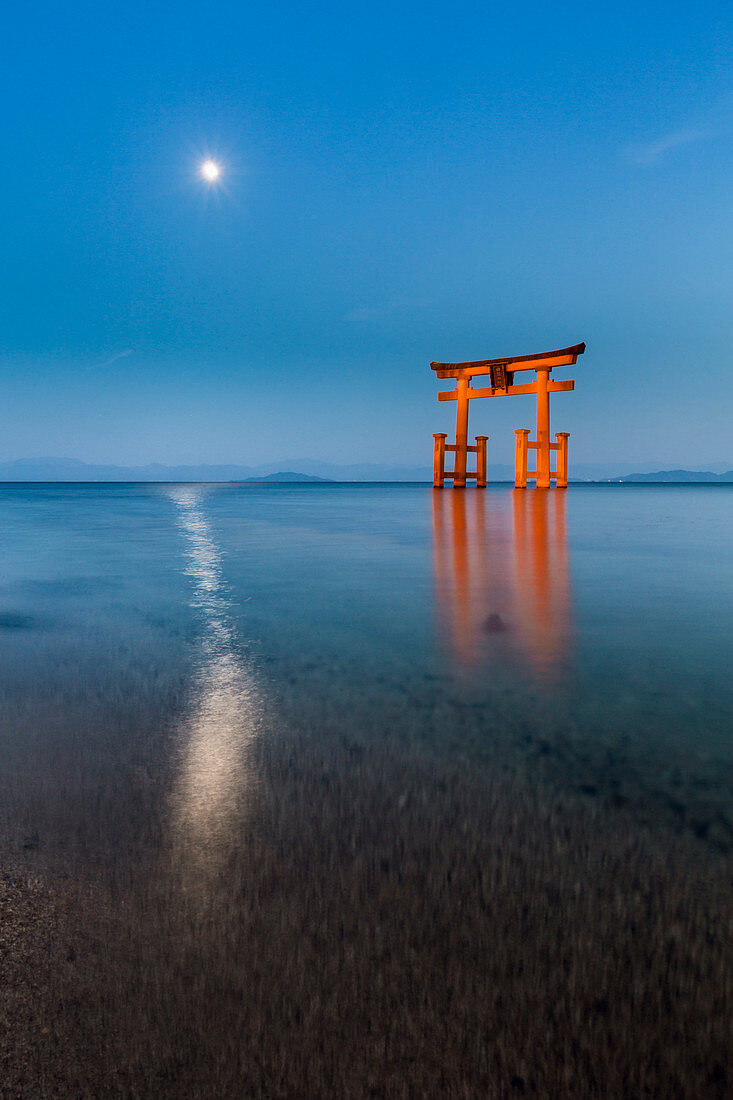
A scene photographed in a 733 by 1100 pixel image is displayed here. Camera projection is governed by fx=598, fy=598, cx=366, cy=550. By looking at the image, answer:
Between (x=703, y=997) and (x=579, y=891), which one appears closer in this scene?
(x=703, y=997)

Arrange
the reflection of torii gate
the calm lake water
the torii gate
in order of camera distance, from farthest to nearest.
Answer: the torii gate < the reflection of torii gate < the calm lake water

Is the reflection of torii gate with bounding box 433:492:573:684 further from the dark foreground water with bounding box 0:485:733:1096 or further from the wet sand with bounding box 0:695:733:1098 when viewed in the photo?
the wet sand with bounding box 0:695:733:1098

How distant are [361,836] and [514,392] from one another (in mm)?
20068

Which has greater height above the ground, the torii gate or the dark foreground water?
the torii gate

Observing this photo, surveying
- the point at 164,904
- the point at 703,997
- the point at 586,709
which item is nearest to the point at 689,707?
the point at 586,709

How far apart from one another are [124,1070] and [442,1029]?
1.37 ft

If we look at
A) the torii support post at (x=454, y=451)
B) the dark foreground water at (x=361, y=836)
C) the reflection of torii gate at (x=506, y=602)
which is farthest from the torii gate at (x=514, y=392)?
the dark foreground water at (x=361, y=836)

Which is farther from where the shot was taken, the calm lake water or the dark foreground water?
the calm lake water

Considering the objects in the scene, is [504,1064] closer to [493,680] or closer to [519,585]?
[493,680]

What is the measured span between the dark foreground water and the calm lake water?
0.01 metres

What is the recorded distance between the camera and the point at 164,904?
3.41 feet

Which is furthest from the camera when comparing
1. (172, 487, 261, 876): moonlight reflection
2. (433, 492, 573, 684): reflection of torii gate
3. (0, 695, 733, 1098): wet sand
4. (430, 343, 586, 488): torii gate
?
(430, 343, 586, 488): torii gate

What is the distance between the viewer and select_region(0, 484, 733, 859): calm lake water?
1.49 m

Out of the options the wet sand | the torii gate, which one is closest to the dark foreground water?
the wet sand
